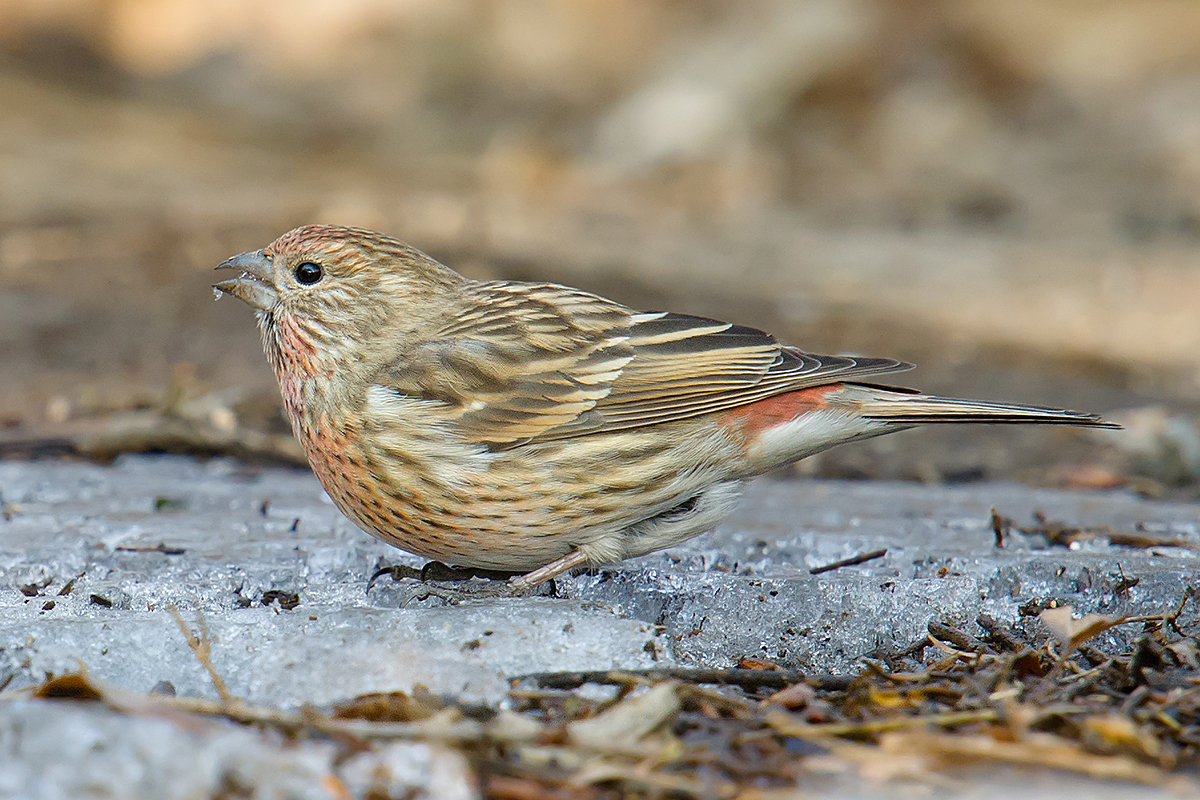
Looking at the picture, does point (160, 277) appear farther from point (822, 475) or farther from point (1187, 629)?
point (1187, 629)

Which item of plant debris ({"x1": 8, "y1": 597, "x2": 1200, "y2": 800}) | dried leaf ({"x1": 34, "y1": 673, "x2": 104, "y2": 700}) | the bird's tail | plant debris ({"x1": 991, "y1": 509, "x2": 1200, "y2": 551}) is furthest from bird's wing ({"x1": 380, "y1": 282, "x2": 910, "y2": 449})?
dried leaf ({"x1": 34, "y1": 673, "x2": 104, "y2": 700})

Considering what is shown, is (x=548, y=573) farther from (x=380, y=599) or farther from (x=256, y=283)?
(x=256, y=283)

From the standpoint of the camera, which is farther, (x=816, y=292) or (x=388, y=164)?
(x=388, y=164)

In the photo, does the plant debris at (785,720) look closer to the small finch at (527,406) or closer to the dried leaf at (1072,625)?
the dried leaf at (1072,625)

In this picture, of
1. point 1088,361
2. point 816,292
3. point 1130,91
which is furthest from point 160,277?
point 1130,91

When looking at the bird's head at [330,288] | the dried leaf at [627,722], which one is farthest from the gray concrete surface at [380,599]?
the bird's head at [330,288]

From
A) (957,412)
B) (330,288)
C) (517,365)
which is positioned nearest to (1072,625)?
(957,412)
